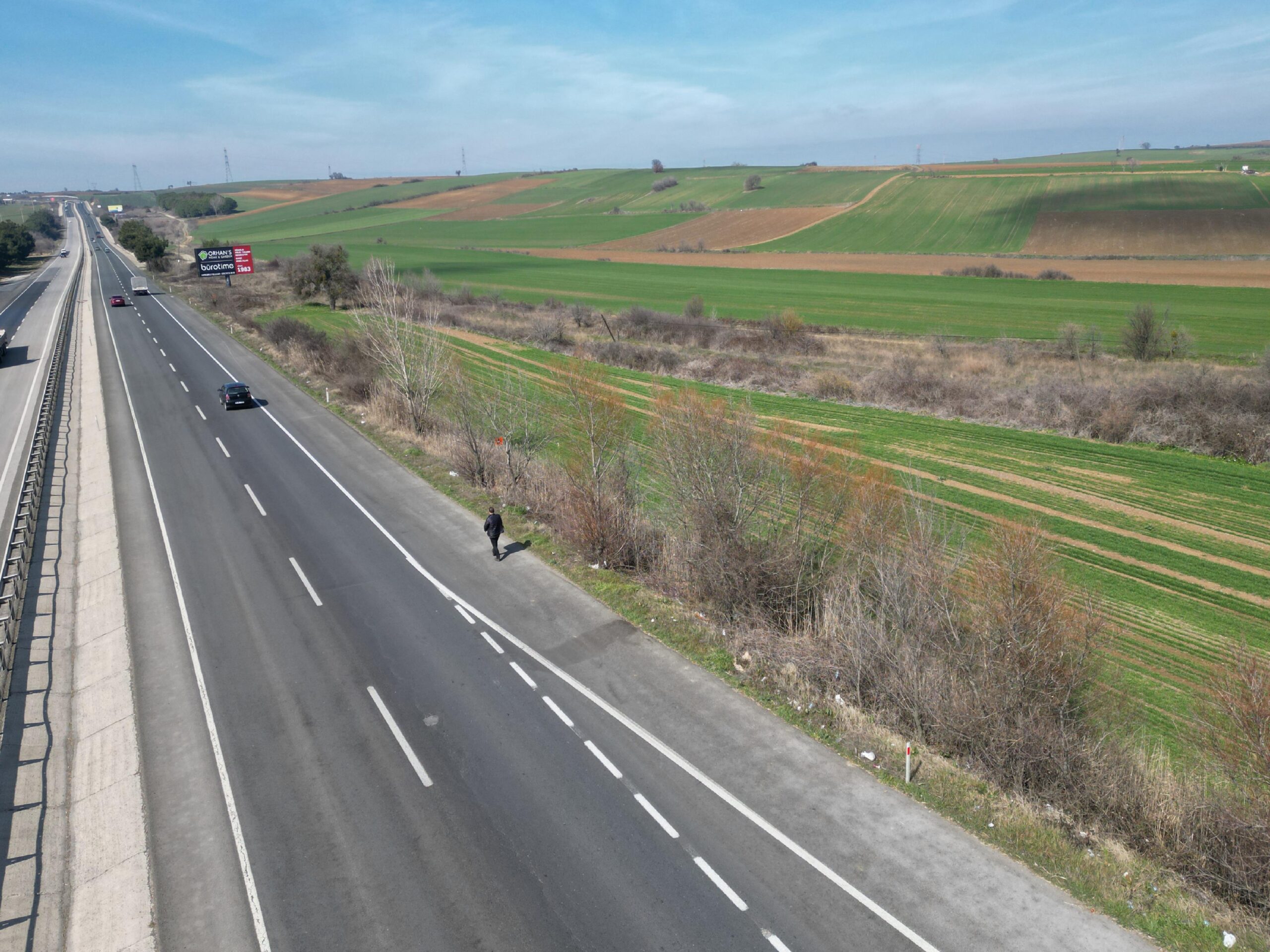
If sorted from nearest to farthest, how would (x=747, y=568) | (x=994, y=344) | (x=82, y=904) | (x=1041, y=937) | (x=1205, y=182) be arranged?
1. (x=1041, y=937)
2. (x=82, y=904)
3. (x=747, y=568)
4. (x=994, y=344)
5. (x=1205, y=182)

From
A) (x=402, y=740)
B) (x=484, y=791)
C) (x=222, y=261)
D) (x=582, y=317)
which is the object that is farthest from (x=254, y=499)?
(x=222, y=261)

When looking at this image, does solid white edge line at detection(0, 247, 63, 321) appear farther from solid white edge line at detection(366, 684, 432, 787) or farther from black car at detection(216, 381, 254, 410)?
solid white edge line at detection(366, 684, 432, 787)

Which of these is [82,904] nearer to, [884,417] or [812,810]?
[812,810]

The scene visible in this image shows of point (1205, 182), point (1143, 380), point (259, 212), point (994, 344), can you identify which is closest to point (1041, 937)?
point (1143, 380)

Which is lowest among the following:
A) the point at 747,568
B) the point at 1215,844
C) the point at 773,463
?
the point at 1215,844

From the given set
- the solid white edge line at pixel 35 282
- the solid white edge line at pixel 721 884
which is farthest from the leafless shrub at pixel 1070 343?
the solid white edge line at pixel 35 282

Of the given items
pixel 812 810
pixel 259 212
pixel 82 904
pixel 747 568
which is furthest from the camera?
pixel 259 212

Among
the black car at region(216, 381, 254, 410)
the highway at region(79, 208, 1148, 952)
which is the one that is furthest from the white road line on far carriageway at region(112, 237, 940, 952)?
the black car at region(216, 381, 254, 410)

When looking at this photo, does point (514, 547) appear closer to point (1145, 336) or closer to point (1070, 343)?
point (1070, 343)
